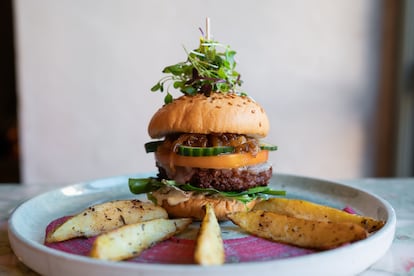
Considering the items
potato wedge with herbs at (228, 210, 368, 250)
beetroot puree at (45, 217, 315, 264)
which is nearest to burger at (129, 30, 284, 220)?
potato wedge with herbs at (228, 210, 368, 250)

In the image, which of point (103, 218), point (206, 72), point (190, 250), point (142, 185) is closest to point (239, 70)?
point (206, 72)

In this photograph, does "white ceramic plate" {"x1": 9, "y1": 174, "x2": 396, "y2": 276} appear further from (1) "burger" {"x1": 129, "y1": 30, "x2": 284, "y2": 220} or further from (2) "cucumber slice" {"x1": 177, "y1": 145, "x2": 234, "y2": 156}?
(2) "cucumber slice" {"x1": 177, "y1": 145, "x2": 234, "y2": 156}

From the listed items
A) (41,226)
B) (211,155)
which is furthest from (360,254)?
(41,226)

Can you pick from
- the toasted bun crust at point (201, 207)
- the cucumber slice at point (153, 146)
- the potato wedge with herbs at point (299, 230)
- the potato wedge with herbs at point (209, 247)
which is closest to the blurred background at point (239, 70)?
the cucumber slice at point (153, 146)

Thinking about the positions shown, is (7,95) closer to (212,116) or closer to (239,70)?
(239,70)

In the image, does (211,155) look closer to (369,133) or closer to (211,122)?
(211,122)
